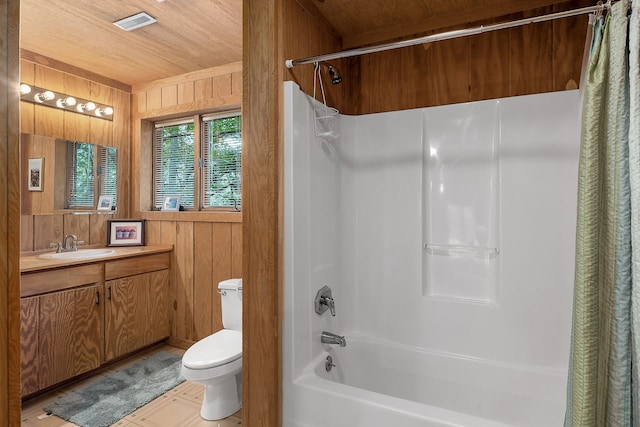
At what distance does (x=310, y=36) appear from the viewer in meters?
1.84

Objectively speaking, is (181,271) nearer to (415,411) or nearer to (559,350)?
(415,411)

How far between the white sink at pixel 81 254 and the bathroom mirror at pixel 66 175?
0.35 meters

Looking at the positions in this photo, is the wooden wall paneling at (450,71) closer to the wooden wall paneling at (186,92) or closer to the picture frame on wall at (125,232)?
the wooden wall paneling at (186,92)

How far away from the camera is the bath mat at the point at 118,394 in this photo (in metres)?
2.16

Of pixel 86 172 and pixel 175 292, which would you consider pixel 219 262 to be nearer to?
pixel 175 292

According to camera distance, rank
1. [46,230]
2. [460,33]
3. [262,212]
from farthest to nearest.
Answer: [46,230] < [262,212] < [460,33]

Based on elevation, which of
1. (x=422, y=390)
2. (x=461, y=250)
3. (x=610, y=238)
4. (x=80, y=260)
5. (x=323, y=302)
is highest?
(x=610, y=238)

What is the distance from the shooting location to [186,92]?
123 inches

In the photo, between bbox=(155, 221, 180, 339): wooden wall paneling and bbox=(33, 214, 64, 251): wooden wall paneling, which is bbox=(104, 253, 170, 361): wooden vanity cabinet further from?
bbox=(33, 214, 64, 251): wooden wall paneling

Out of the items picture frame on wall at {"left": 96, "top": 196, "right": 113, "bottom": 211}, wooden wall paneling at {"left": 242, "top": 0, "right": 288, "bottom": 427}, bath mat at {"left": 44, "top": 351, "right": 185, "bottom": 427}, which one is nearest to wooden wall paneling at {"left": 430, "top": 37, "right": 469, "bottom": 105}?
wooden wall paneling at {"left": 242, "top": 0, "right": 288, "bottom": 427}

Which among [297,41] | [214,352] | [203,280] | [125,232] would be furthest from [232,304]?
[297,41]

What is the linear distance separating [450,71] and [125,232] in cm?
300

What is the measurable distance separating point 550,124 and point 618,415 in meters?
1.37

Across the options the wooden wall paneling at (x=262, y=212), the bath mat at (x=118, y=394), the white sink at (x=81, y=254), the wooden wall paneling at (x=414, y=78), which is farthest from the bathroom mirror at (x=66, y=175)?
the wooden wall paneling at (x=414, y=78)
